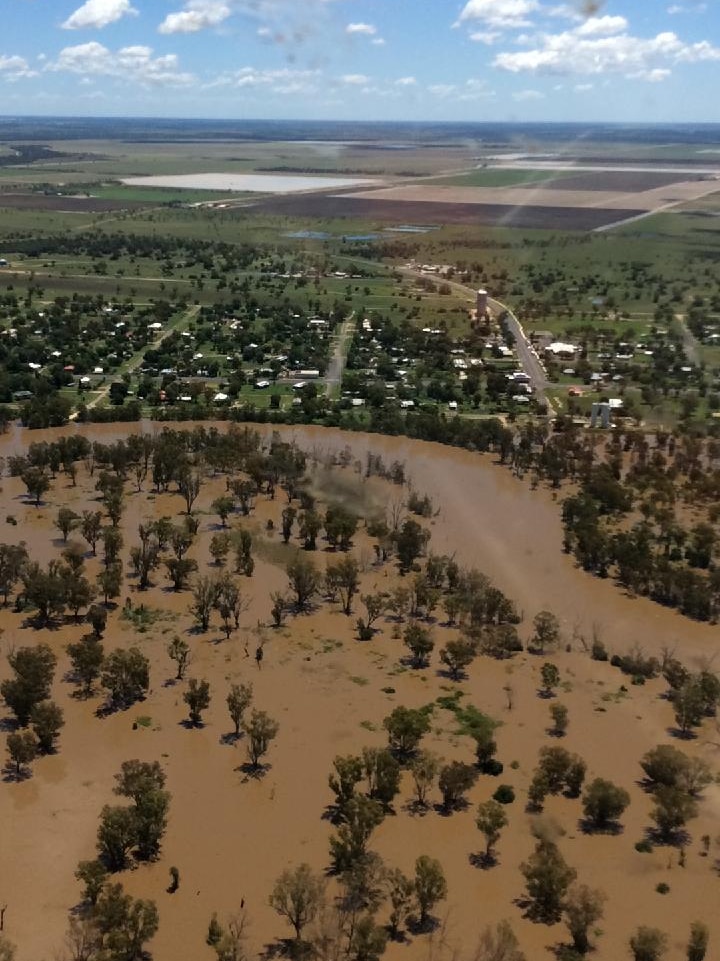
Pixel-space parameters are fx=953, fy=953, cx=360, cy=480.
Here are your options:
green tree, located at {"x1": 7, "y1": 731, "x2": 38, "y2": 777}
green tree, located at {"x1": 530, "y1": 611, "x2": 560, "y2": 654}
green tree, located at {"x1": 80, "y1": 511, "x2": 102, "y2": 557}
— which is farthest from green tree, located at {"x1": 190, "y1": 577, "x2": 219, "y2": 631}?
green tree, located at {"x1": 530, "y1": 611, "x2": 560, "y2": 654}

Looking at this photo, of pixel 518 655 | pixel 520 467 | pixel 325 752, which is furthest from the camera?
pixel 520 467

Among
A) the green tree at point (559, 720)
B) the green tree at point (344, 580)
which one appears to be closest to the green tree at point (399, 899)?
the green tree at point (559, 720)

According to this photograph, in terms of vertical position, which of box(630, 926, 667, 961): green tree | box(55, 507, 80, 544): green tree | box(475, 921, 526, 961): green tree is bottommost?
box(475, 921, 526, 961): green tree

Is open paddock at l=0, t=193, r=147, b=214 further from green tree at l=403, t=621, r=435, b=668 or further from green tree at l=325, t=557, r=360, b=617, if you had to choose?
green tree at l=403, t=621, r=435, b=668

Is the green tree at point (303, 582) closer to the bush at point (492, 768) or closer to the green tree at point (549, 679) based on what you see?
the green tree at point (549, 679)

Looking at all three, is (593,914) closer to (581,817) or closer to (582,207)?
(581,817)

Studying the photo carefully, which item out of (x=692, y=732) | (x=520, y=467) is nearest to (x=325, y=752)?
(x=692, y=732)
